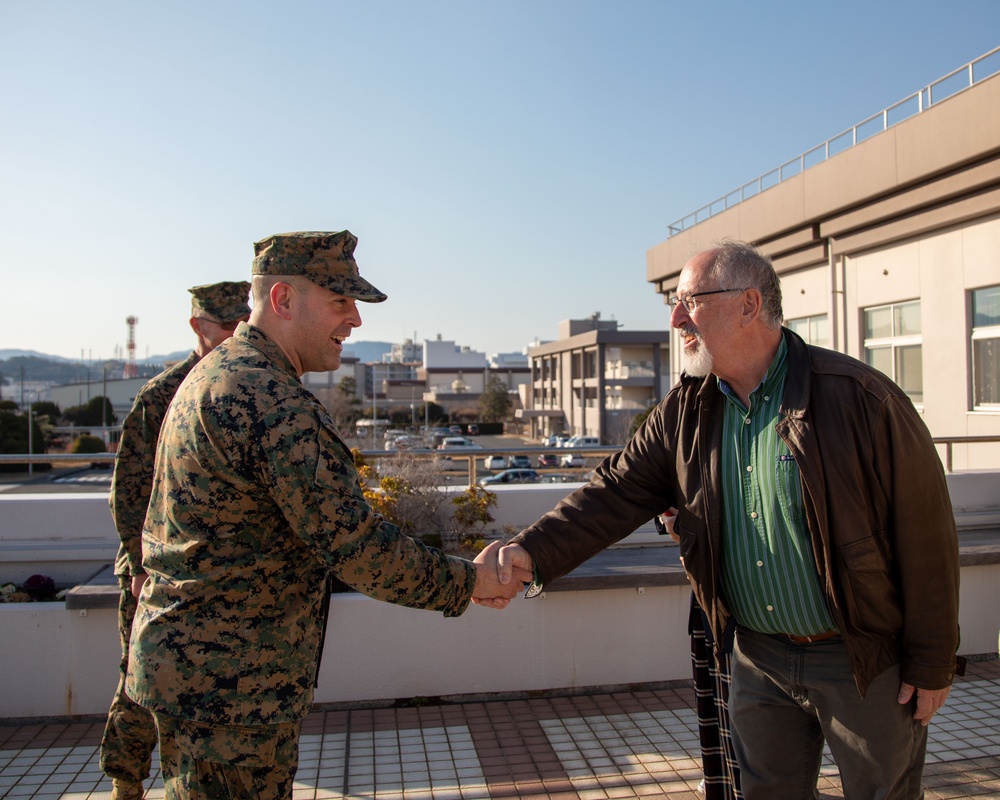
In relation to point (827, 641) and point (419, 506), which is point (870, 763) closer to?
point (827, 641)

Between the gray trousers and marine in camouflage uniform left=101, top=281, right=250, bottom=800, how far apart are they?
2.27m

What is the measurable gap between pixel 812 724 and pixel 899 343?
17.0 meters

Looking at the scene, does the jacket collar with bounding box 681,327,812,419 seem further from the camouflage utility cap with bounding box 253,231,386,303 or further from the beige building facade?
the beige building facade

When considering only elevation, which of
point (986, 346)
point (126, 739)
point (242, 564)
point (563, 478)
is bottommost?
point (563, 478)

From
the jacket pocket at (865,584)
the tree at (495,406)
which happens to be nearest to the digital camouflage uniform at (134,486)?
the jacket pocket at (865,584)

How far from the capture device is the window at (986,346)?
1480 centimetres

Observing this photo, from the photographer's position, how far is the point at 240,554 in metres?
2.22

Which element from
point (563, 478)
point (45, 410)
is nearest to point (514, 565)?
point (563, 478)

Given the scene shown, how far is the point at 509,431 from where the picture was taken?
78.1 metres

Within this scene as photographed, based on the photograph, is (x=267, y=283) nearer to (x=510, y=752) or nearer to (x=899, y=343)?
(x=510, y=752)

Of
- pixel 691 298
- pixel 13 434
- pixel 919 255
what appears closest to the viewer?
pixel 691 298

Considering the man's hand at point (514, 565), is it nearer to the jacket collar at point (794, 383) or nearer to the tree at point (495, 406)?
the jacket collar at point (794, 383)

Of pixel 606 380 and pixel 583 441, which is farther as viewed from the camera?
pixel 606 380

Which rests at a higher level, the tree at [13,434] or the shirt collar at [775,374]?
the shirt collar at [775,374]
